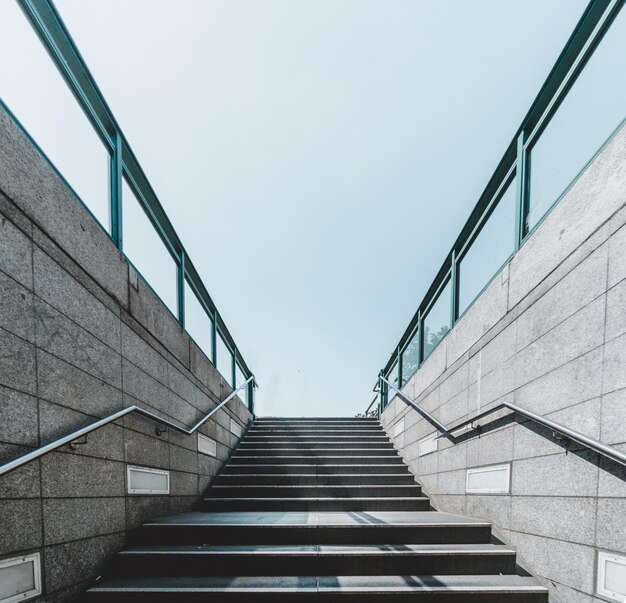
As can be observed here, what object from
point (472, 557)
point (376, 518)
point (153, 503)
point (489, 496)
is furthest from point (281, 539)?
point (489, 496)

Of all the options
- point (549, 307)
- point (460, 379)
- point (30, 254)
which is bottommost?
point (460, 379)

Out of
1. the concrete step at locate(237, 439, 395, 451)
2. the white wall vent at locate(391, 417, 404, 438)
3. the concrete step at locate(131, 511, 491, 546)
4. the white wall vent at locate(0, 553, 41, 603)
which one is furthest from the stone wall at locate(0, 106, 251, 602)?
the white wall vent at locate(391, 417, 404, 438)

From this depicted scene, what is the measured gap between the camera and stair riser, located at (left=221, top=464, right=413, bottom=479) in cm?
407

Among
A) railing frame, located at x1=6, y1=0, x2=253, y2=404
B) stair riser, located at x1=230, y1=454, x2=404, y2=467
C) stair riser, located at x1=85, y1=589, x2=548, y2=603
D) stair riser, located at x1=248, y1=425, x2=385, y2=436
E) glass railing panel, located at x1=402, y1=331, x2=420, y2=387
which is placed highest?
railing frame, located at x1=6, y1=0, x2=253, y2=404

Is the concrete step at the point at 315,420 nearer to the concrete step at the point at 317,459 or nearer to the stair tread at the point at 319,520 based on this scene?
the concrete step at the point at 317,459

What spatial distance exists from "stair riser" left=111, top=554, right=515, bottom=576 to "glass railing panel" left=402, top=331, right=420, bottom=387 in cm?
259

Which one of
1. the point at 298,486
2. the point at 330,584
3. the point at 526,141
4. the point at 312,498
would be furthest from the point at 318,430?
the point at 526,141

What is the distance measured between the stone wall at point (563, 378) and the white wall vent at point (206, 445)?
261 centimetres

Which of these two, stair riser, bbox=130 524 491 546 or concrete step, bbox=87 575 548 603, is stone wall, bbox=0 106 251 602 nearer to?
concrete step, bbox=87 575 548 603

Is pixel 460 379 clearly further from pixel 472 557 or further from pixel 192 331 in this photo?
pixel 192 331

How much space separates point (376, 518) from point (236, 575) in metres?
1.24

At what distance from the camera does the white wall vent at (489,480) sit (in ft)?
7.71

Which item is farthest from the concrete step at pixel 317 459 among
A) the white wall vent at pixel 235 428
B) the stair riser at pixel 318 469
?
the white wall vent at pixel 235 428

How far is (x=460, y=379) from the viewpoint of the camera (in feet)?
10.4
